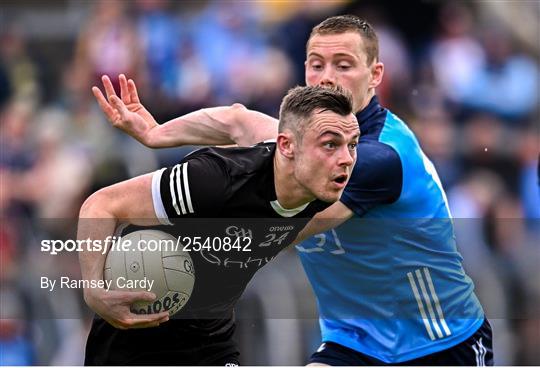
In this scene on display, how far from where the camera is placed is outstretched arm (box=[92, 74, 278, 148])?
653 cm

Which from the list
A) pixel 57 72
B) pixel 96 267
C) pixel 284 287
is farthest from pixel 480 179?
pixel 96 267

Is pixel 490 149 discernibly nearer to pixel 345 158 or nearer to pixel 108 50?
pixel 108 50

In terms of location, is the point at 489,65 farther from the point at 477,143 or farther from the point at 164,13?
the point at 164,13

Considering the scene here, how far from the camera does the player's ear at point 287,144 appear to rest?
5.94 metres

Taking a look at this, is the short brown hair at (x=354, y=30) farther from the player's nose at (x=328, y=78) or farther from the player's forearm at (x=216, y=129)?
the player's forearm at (x=216, y=129)

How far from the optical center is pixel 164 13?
12156 millimetres

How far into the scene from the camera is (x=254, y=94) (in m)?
11.2

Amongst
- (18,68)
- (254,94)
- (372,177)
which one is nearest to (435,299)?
(372,177)

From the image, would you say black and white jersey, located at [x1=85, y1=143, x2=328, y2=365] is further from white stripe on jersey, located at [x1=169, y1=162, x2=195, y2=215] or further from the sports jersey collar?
the sports jersey collar

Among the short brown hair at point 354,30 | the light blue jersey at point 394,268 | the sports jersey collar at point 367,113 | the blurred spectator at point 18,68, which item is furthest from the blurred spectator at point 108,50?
the light blue jersey at point 394,268

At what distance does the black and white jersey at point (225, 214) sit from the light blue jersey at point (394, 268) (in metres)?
0.44

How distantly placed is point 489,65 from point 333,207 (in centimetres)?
534

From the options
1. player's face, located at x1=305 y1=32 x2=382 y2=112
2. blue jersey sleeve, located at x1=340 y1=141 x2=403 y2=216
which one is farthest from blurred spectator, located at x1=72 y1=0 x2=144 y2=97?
blue jersey sleeve, located at x1=340 y1=141 x2=403 y2=216

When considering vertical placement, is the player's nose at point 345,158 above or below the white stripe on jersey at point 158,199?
above
